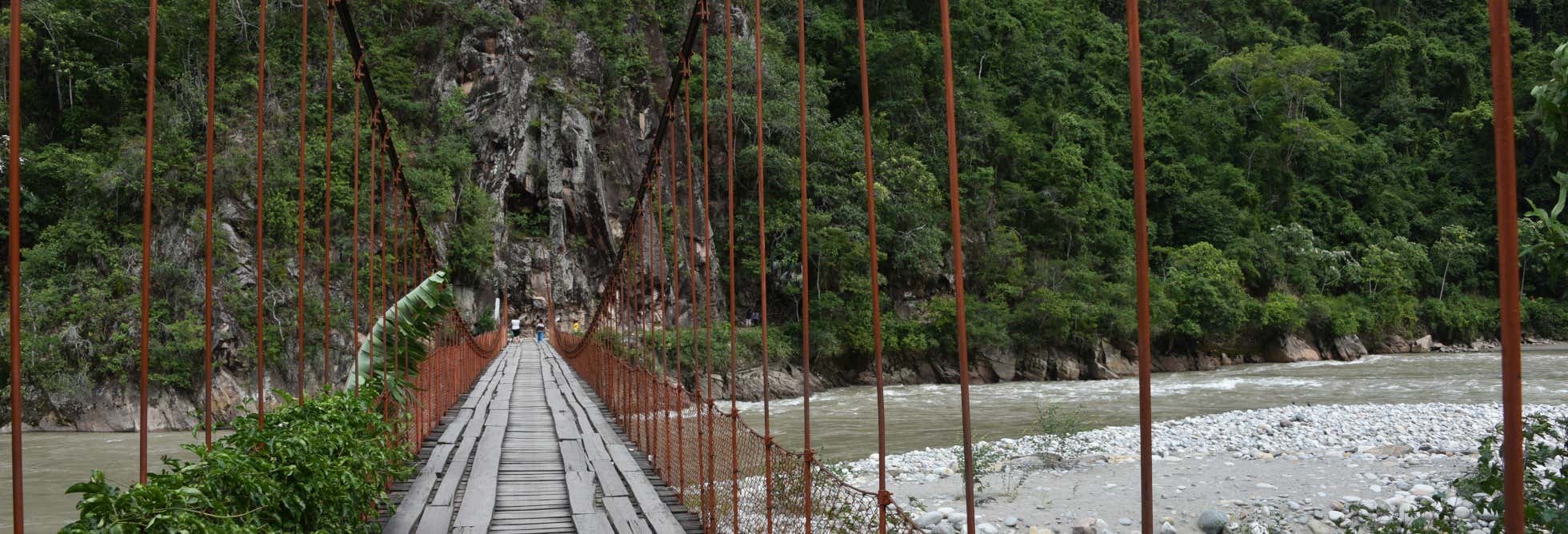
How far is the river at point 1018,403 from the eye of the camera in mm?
10961

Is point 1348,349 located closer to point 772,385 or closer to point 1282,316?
point 1282,316

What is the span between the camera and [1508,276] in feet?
3.13

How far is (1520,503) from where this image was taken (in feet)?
3.07

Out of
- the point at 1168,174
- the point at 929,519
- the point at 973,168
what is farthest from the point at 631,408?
the point at 1168,174

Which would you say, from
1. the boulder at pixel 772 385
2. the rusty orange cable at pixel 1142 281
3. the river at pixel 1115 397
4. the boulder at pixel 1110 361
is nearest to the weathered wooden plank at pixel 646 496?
the rusty orange cable at pixel 1142 281

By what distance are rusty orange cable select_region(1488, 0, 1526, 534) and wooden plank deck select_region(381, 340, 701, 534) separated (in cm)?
318

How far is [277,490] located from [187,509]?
1.74ft

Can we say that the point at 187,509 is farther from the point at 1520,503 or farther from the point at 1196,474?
the point at 1196,474

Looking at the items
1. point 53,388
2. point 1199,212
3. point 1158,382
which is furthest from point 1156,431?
point 1199,212

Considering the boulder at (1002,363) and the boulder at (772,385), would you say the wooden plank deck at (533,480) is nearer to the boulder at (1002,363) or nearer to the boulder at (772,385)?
the boulder at (772,385)

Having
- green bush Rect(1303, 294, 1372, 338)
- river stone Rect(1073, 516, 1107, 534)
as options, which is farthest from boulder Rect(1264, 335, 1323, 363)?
river stone Rect(1073, 516, 1107, 534)

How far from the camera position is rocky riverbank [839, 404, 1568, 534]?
6.11m

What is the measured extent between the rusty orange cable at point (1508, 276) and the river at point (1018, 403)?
7.02 meters

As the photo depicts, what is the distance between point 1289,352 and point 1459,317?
7.08m
